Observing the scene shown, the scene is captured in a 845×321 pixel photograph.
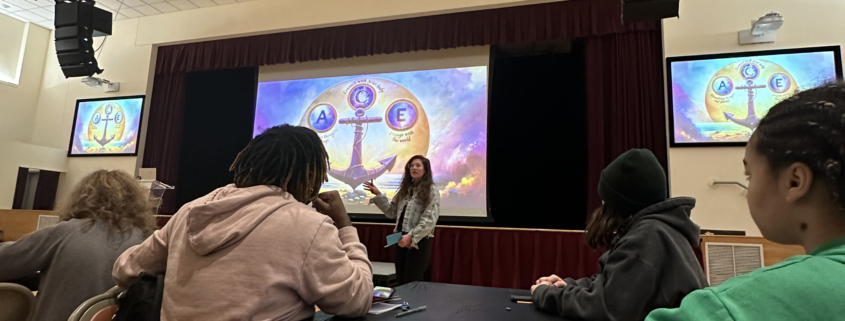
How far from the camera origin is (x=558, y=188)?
396 centimetres

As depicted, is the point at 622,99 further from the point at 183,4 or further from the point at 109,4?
the point at 109,4

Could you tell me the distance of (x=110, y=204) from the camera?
1514mm

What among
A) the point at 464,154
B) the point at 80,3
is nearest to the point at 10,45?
the point at 80,3

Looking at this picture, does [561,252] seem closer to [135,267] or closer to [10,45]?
[135,267]

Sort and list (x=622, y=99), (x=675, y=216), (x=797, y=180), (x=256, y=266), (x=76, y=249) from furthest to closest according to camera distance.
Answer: (x=622, y=99), (x=76, y=249), (x=675, y=216), (x=256, y=266), (x=797, y=180)

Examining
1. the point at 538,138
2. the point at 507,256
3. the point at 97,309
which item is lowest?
the point at 507,256

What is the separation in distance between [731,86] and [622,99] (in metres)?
0.79

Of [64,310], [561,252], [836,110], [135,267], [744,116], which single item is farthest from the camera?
[561,252]

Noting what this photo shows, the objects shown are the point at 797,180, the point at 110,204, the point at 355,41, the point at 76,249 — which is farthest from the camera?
the point at 355,41

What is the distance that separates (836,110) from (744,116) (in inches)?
140

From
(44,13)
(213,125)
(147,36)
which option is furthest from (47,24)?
(213,125)

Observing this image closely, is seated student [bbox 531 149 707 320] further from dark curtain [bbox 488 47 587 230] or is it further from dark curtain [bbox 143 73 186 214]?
dark curtain [bbox 143 73 186 214]

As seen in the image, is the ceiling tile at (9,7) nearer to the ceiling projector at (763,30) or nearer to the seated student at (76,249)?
the seated student at (76,249)

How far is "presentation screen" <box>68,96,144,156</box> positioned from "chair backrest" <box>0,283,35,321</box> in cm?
444
